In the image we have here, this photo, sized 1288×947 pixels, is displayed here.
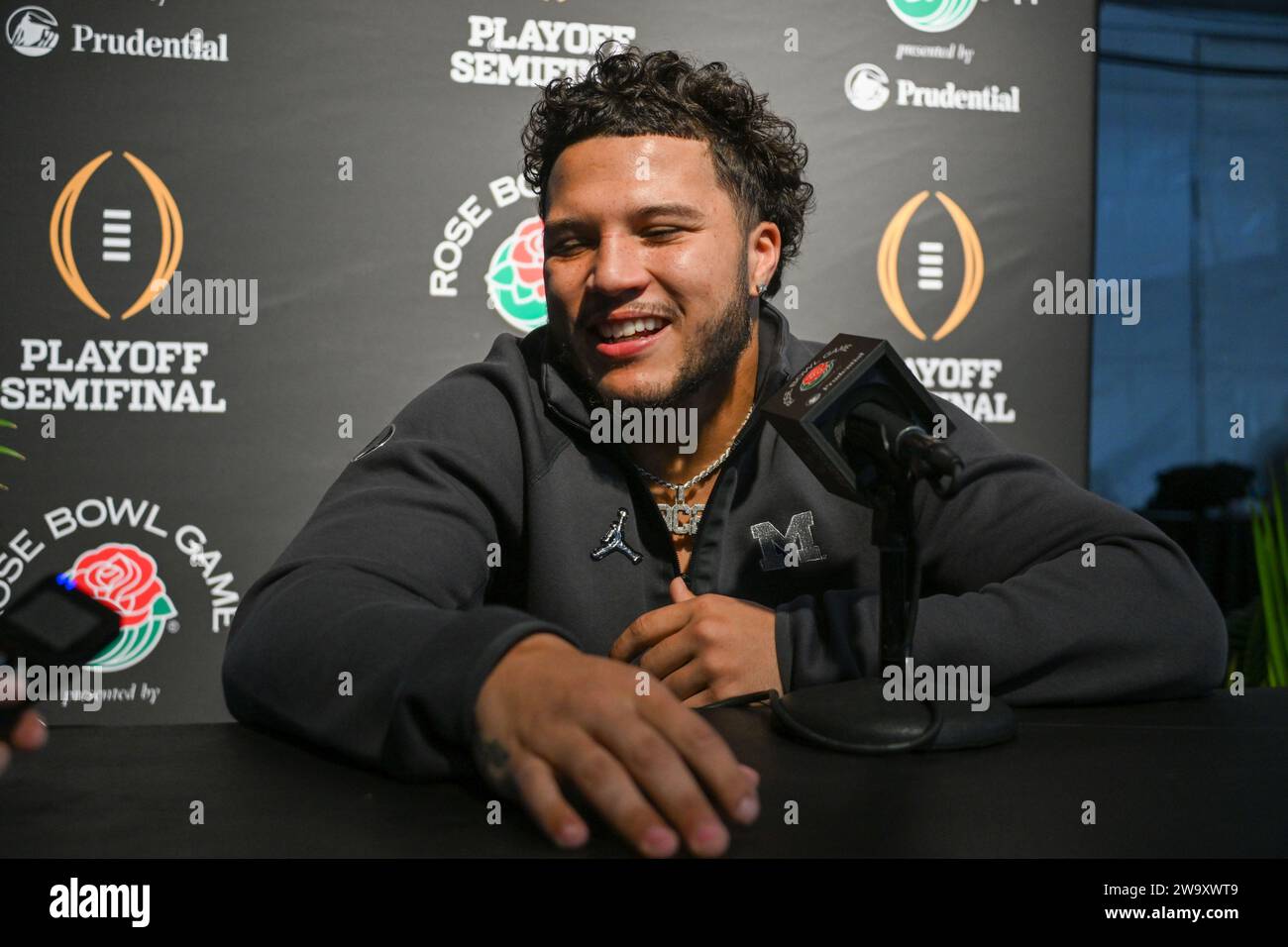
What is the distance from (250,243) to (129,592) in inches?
32.3

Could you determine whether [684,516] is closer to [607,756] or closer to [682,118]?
[682,118]

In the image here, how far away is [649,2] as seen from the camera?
8.09ft

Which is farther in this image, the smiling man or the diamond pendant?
the diamond pendant

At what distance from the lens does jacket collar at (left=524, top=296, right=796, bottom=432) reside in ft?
4.80

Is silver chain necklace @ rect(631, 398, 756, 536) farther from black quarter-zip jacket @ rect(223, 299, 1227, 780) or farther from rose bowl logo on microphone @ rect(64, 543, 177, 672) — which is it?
rose bowl logo on microphone @ rect(64, 543, 177, 672)

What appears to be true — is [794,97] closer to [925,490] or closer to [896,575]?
[925,490]

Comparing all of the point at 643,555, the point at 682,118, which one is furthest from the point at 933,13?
the point at 643,555

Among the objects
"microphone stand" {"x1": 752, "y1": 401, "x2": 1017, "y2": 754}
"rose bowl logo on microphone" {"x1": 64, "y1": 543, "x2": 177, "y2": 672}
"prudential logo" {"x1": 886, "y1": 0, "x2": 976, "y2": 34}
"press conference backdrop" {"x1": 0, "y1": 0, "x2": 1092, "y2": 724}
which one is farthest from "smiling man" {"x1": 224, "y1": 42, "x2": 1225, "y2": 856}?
"rose bowl logo on microphone" {"x1": 64, "y1": 543, "x2": 177, "y2": 672}

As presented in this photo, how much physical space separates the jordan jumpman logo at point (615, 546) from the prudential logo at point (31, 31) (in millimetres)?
1782

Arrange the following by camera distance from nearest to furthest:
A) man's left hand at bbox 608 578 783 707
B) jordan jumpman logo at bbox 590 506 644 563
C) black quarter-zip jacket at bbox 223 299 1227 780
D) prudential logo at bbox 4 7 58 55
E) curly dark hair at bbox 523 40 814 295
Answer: black quarter-zip jacket at bbox 223 299 1227 780
man's left hand at bbox 608 578 783 707
jordan jumpman logo at bbox 590 506 644 563
curly dark hair at bbox 523 40 814 295
prudential logo at bbox 4 7 58 55

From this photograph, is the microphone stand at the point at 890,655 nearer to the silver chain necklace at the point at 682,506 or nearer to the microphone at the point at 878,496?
the microphone at the point at 878,496

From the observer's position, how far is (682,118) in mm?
1593

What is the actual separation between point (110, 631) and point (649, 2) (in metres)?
2.20

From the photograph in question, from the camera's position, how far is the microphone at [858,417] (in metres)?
0.90
